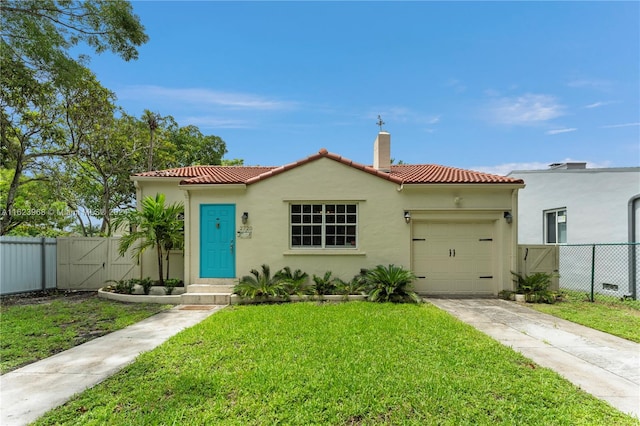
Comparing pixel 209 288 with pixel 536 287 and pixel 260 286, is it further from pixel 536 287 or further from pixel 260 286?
pixel 536 287

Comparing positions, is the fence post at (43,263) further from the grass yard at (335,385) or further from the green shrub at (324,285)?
the green shrub at (324,285)

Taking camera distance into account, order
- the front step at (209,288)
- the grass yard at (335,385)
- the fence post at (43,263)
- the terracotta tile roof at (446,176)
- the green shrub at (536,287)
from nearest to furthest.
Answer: the grass yard at (335,385)
the green shrub at (536,287)
the front step at (209,288)
the terracotta tile roof at (446,176)
the fence post at (43,263)

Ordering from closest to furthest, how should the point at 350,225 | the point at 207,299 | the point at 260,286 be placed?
the point at 260,286, the point at 207,299, the point at 350,225

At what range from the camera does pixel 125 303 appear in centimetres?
925

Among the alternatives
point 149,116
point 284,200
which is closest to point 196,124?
point 149,116

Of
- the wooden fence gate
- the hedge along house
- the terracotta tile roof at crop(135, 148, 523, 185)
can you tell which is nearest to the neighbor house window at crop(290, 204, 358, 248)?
the hedge along house

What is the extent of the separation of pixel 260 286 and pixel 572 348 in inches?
272

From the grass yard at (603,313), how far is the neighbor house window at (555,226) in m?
2.84

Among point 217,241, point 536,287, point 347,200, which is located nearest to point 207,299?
point 217,241

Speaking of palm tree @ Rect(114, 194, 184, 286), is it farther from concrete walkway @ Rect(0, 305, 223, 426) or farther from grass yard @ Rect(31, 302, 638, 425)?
grass yard @ Rect(31, 302, 638, 425)

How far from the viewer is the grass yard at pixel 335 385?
3162 mm

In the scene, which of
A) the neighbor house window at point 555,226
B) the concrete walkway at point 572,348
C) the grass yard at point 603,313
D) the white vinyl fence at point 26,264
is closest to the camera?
the concrete walkway at point 572,348

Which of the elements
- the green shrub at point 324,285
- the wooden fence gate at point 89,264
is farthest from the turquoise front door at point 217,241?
the wooden fence gate at point 89,264

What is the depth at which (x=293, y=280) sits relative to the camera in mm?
9594
